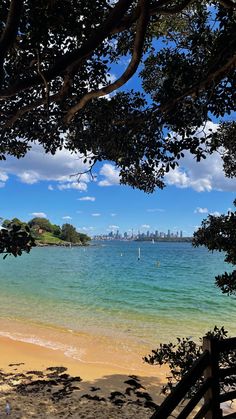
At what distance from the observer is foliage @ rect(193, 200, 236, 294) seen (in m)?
5.71

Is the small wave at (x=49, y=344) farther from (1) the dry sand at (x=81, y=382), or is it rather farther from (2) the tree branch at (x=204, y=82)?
(2) the tree branch at (x=204, y=82)

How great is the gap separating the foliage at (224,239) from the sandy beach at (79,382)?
15.7 feet

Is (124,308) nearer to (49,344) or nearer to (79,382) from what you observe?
(49,344)

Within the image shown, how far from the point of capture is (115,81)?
5.43m

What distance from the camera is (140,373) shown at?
12039 mm

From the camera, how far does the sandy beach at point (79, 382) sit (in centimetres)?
898

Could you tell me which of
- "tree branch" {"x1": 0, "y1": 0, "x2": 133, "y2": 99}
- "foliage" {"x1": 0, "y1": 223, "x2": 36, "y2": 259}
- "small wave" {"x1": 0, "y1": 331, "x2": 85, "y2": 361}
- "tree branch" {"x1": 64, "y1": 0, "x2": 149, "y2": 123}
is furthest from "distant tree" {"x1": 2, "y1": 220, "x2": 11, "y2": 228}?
"small wave" {"x1": 0, "y1": 331, "x2": 85, "y2": 361}

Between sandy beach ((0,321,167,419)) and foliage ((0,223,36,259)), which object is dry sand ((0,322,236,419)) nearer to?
sandy beach ((0,321,167,419))

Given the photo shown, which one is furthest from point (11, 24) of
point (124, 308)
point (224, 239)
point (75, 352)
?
point (124, 308)

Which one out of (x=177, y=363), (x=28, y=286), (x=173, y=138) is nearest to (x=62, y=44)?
(x=173, y=138)

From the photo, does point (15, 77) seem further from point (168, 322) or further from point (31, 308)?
point (31, 308)

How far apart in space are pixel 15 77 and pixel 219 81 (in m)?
3.14

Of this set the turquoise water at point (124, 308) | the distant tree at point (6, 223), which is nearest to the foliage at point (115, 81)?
the distant tree at point (6, 223)

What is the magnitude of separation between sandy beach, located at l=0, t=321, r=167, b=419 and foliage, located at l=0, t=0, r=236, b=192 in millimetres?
5823
